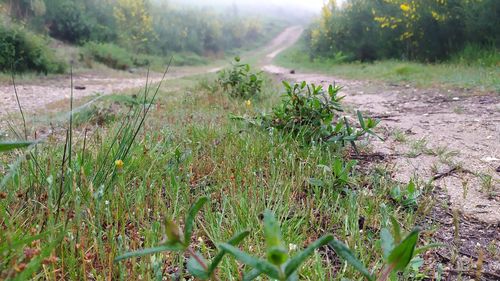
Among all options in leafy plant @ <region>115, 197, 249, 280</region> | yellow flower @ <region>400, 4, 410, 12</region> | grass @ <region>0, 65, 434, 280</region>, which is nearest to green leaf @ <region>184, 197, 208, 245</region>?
leafy plant @ <region>115, 197, 249, 280</region>

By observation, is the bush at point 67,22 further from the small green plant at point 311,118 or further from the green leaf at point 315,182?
the green leaf at point 315,182

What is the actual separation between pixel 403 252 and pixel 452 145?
7.80 feet

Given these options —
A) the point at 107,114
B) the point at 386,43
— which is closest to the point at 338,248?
the point at 107,114

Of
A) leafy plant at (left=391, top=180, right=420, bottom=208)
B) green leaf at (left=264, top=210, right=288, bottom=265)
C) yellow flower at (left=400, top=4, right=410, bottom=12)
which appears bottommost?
leafy plant at (left=391, top=180, right=420, bottom=208)

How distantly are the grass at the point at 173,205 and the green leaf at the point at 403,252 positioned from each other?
479 millimetres

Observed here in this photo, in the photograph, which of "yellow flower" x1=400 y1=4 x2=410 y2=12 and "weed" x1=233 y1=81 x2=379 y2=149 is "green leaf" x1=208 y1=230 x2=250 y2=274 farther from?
"yellow flower" x1=400 y1=4 x2=410 y2=12

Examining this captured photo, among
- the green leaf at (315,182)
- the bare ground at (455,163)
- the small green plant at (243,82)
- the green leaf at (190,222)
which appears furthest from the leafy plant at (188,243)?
the small green plant at (243,82)

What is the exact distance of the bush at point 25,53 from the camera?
1100cm

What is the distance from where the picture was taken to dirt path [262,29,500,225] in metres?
1.85

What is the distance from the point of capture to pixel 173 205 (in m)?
1.59

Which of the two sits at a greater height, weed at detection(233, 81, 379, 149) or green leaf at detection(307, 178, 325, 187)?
weed at detection(233, 81, 379, 149)

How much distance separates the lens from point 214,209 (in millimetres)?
1635

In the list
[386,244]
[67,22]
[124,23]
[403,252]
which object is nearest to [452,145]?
[386,244]

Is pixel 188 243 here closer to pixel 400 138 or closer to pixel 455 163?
pixel 455 163
